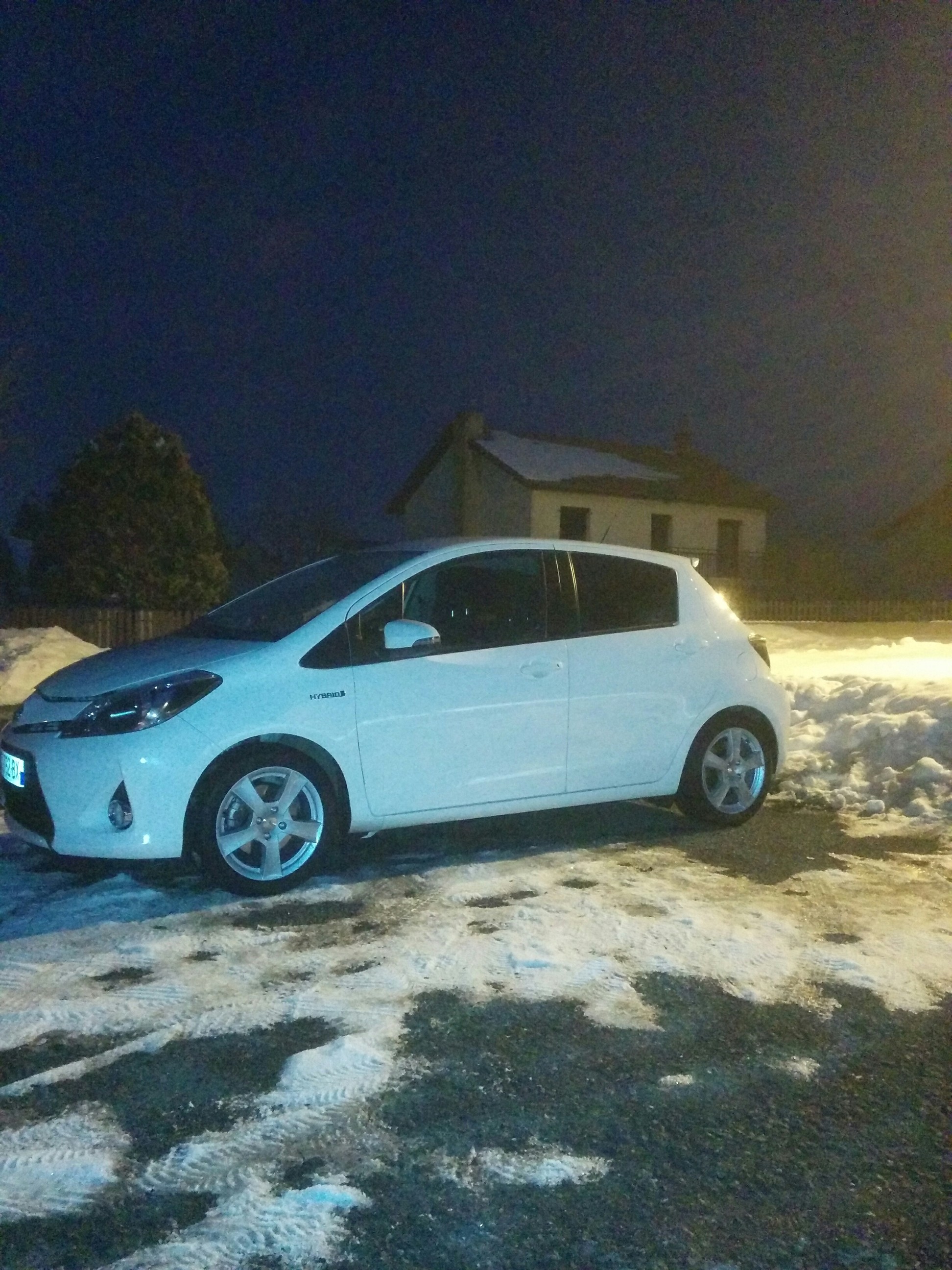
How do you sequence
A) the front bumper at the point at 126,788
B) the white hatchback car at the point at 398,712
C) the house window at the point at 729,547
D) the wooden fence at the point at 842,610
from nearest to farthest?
the front bumper at the point at 126,788 → the white hatchback car at the point at 398,712 → the wooden fence at the point at 842,610 → the house window at the point at 729,547

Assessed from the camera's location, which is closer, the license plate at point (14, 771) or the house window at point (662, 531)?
the license plate at point (14, 771)

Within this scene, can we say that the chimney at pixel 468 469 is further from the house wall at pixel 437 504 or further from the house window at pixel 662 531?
the house window at pixel 662 531

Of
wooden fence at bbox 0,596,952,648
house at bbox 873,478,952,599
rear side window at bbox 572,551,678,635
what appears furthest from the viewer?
house at bbox 873,478,952,599

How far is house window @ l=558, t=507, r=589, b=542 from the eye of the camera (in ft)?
118

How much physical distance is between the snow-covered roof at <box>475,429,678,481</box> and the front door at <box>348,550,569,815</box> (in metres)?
28.6

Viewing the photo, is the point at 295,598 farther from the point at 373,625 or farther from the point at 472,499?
the point at 472,499

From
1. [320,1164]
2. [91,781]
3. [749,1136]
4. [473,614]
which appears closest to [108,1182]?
[320,1164]

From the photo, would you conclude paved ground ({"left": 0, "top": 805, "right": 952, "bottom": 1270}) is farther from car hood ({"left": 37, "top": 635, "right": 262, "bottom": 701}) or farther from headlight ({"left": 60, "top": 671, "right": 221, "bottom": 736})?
car hood ({"left": 37, "top": 635, "right": 262, "bottom": 701})

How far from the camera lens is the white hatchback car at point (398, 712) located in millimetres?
5223

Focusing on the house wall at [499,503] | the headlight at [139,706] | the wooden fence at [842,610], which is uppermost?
the house wall at [499,503]

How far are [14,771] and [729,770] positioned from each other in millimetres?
3895

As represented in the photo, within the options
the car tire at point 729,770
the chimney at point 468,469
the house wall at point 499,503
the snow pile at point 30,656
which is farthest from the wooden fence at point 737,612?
the car tire at point 729,770

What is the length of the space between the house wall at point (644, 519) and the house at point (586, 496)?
0.11ft

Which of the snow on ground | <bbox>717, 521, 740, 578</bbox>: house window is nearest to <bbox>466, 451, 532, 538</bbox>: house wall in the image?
<bbox>717, 521, 740, 578</bbox>: house window
